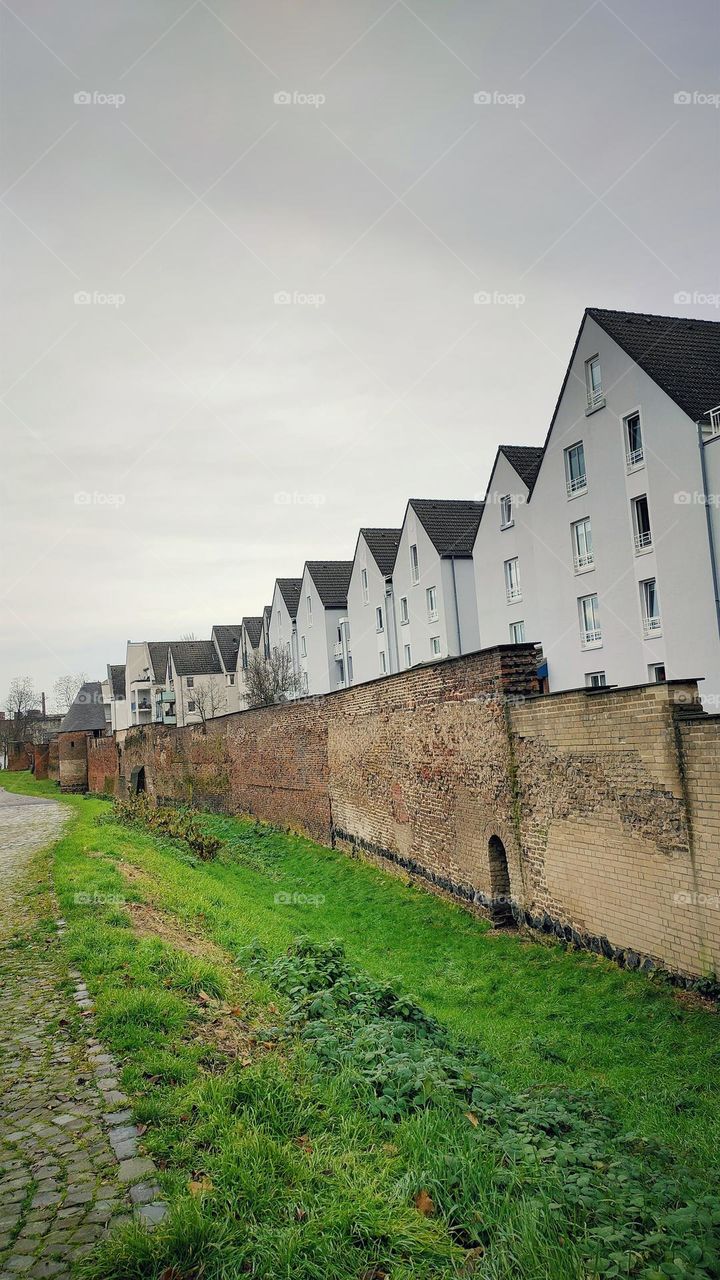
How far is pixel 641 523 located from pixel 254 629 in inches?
1829

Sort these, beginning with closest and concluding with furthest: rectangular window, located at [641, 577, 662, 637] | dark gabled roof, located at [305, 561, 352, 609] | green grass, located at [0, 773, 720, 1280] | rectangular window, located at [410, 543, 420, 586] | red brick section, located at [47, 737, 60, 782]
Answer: green grass, located at [0, 773, 720, 1280] → rectangular window, located at [641, 577, 662, 637] → rectangular window, located at [410, 543, 420, 586] → dark gabled roof, located at [305, 561, 352, 609] → red brick section, located at [47, 737, 60, 782]

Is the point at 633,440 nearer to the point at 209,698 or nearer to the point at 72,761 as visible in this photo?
the point at 72,761

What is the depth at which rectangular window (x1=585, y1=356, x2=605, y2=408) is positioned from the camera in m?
Answer: 25.7

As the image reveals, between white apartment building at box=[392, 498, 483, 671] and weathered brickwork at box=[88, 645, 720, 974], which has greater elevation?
white apartment building at box=[392, 498, 483, 671]

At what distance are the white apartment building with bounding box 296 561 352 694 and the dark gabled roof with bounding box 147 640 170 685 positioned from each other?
31304 millimetres

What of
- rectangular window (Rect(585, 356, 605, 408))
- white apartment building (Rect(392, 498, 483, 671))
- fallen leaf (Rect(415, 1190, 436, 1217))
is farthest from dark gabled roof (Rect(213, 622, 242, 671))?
fallen leaf (Rect(415, 1190, 436, 1217))

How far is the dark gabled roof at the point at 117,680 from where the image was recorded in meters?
92.0

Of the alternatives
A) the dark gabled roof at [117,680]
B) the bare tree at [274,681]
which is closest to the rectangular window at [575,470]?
the bare tree at [274,681]

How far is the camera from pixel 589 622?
26.9 metres

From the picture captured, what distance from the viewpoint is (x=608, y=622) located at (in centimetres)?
2527

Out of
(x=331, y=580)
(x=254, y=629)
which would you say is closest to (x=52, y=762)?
(x=254, y=629)

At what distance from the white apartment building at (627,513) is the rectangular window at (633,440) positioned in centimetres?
3

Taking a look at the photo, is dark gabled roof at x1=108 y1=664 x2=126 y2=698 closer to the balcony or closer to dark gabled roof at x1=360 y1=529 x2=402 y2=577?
dark gabled roof at x1=360 y1=529 x2=402 y2=577

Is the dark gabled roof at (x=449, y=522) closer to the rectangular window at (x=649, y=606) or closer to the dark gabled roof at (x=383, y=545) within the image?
the dark gabled roof at (x=383, y=545)
